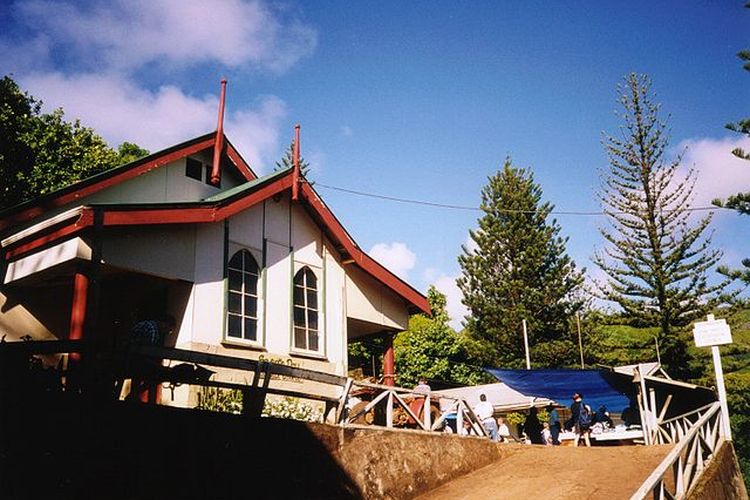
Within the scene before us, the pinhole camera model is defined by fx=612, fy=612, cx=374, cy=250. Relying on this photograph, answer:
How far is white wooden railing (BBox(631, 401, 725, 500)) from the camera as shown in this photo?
5849mm

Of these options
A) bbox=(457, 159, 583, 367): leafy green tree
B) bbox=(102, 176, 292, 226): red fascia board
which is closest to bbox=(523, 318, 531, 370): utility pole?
bbox=(457, 159, 583, 367): leafy green tree

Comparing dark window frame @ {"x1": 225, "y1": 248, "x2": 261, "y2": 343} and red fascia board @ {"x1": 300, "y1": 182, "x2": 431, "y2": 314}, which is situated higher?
red fascia board @ {"x1": 300, "y1": 182, "x2": 431, "y2": 314}

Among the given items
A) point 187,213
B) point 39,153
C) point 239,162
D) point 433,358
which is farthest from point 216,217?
point 433,358

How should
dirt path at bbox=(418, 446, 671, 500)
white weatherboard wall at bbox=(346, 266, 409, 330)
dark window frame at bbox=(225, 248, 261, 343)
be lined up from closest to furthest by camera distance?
dirt path at bbox=(418, 446, 671, 500), dark window frame at bbox=(225, 248, 261, 343), white weatherboard wall at bbox=(346, 266, 409, 330)

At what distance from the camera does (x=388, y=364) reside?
1440 centimetres

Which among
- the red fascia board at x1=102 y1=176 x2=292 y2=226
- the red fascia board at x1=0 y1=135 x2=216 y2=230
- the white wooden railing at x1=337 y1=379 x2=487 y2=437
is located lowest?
the white wooden railing at x1=337 y1=379 x2=487 y2=437

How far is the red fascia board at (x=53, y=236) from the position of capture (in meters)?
9.36

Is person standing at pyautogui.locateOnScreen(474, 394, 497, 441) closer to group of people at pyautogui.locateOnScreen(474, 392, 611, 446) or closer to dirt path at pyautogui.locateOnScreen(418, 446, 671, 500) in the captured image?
group of people at pyautogui.locateOnScreen(474, 392, 611, 446)

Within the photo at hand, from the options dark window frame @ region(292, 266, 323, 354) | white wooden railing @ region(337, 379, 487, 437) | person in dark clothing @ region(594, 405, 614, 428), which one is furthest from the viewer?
person in dark clothing @ region(594, 405, 614, 428)

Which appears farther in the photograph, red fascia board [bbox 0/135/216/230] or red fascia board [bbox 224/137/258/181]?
red fascia board [bbox 224/137/258/181]

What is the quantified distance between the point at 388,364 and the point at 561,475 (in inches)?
215

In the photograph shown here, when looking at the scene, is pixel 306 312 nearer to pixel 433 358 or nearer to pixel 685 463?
pixel 685 463

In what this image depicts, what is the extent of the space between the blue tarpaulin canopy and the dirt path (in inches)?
197

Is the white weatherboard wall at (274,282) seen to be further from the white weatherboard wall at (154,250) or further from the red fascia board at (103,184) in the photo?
the red fascia board at (103,184)
